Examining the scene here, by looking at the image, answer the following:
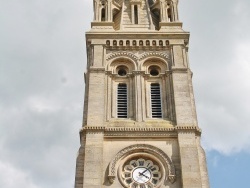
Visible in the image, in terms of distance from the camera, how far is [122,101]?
109 feet

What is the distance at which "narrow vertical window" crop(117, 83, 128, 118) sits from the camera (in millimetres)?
32300

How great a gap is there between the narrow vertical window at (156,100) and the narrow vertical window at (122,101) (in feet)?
5.73

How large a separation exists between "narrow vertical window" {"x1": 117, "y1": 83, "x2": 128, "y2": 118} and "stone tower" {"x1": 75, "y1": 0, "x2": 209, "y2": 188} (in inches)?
2.6

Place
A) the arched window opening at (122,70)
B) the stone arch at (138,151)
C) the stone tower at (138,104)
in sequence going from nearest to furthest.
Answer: the stone arch at (138,151), the stone tower at (138,104), the arched window opening at (122,70)

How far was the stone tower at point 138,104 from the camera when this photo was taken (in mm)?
28578

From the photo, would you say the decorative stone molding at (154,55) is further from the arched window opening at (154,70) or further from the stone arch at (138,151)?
the stone arch at (138,151)

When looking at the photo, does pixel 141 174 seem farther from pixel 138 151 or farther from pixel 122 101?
pixel 122 101

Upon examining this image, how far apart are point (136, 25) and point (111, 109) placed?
8691 millimetres

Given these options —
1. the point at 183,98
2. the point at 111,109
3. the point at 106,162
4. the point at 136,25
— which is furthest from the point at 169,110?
the point at 136,25

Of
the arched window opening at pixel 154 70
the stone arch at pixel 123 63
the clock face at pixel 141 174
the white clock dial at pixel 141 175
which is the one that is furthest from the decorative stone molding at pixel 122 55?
the white clock dial at pixel 141 175

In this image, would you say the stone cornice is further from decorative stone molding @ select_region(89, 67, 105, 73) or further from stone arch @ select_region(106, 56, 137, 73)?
stone arch @ select_region(106, 56, 137, 73)

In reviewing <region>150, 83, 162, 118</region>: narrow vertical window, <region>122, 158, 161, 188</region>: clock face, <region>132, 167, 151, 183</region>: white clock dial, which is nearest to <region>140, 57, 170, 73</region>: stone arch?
<region>150, 83, 162, 118</region>: narrow vertical window

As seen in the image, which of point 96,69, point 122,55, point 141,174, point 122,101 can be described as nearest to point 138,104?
point 122,101

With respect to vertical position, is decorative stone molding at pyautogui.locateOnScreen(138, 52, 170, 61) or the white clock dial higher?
decorative stone molding at pyautogui.locateOnScreen(138, 52, 170, 61)
